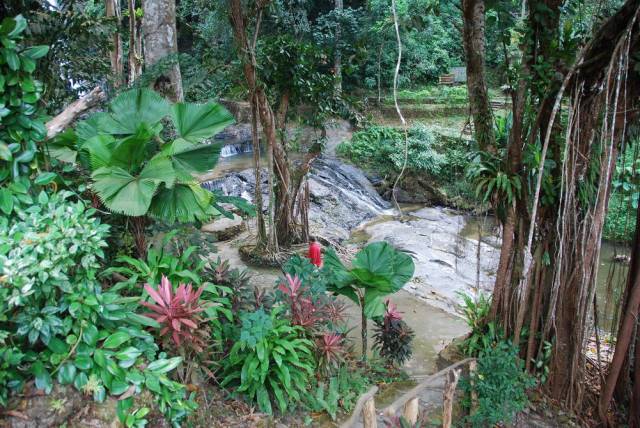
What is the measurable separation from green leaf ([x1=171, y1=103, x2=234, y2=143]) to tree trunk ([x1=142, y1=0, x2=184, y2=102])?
167 cm

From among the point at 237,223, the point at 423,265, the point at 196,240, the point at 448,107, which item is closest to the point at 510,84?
the point at 196,240

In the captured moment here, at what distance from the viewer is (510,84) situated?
13.0 ft

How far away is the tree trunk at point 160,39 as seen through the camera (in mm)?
4754

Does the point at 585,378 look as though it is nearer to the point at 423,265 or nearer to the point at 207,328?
the point at 207,328

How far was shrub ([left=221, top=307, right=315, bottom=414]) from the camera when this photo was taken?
301 cm

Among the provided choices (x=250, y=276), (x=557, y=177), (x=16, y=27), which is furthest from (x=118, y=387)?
(x=557, y=177)

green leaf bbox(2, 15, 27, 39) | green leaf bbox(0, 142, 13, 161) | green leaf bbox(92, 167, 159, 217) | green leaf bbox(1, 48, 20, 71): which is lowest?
green leaf bbox(92, 167, 159, 217)

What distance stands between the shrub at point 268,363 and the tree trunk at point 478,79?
2.17m

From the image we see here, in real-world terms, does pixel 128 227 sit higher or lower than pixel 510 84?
lower

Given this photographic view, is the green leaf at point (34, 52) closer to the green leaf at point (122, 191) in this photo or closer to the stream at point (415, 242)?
the green leaf at point (122, 191)

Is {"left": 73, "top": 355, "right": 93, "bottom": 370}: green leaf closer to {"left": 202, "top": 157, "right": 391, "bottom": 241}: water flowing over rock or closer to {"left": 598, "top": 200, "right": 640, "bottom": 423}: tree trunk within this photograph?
{"left": 598, "top": 200, "right": 640, "bottom": 423}: tree trunk

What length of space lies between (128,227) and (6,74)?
3.88 ft

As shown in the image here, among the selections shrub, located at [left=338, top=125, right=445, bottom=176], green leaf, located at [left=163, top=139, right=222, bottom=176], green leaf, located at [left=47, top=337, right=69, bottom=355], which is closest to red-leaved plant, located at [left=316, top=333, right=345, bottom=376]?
green leaf, located at [left=163, top=139, right=222, bottom=176]

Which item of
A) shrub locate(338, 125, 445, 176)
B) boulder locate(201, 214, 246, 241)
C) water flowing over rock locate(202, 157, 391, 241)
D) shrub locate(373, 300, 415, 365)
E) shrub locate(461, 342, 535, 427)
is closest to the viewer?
shrub locate(461, 342, 535, 427)
